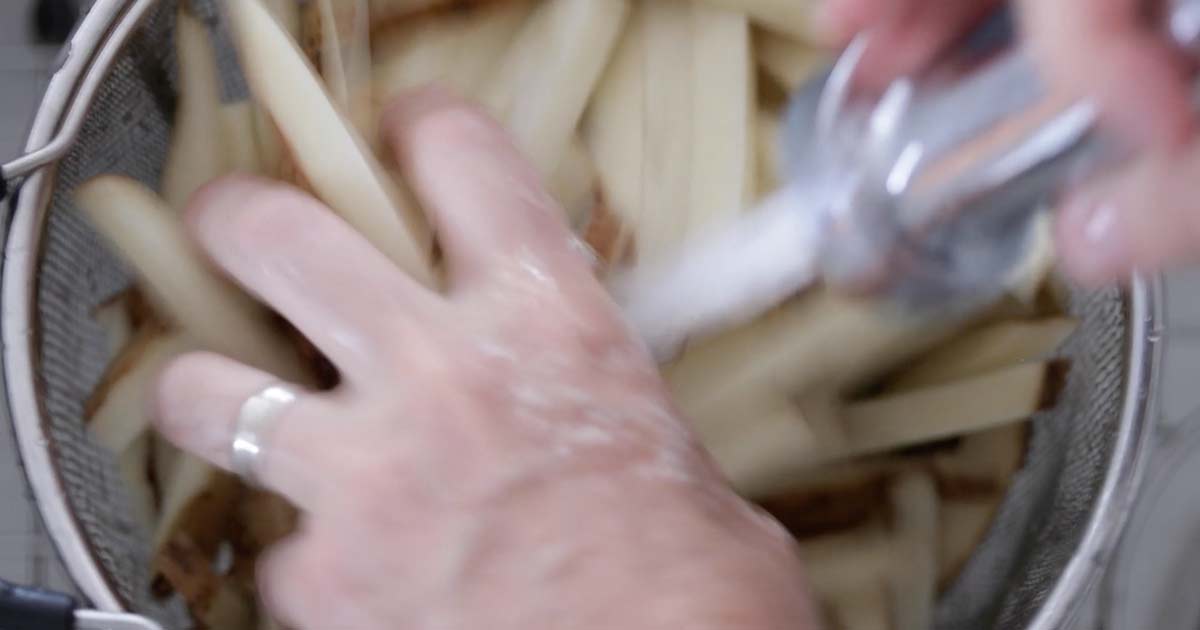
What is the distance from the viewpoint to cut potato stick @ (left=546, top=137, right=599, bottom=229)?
19.7 inches

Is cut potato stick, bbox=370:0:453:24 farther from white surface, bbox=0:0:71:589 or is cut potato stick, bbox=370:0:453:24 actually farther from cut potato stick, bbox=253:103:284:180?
white surface, bbox=0:0:71:589

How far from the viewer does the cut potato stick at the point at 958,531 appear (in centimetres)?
54

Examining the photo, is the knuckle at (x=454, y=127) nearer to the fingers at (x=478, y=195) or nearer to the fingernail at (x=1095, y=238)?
the fingers at (x=478, y=195)

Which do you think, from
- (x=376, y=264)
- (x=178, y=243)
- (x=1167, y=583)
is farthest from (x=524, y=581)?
(x=1167, y=583)

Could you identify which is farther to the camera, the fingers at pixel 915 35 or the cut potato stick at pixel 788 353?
the cut potato stick at pixel 788 353

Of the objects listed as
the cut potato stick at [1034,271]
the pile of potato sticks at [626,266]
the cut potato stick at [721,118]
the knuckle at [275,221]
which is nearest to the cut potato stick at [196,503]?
the pile of potato sticks at [626,266]

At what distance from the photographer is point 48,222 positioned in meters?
0.47

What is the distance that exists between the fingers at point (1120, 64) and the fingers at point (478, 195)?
0.18m

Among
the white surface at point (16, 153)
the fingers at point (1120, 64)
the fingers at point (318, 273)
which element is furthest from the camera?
the white surface at point (16, 153)

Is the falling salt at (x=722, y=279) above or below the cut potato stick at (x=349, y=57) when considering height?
below

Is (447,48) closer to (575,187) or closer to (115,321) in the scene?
(575,187)

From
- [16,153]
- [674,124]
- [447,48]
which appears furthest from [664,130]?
[16,153]

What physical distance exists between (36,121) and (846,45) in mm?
318

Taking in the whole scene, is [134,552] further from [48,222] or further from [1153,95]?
[1153,95]
